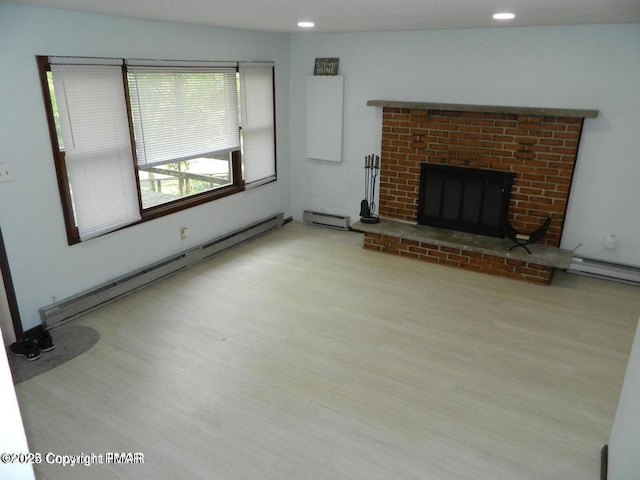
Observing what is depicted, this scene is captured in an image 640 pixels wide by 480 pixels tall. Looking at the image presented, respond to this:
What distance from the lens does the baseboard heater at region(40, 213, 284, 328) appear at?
355cm

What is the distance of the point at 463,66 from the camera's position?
15.2ft

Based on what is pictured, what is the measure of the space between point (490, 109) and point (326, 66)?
194 centimetres

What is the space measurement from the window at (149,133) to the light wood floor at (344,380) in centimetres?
87

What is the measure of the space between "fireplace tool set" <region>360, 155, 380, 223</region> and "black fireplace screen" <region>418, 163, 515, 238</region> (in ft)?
1.79

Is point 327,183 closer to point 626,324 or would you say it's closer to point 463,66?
point 463,66

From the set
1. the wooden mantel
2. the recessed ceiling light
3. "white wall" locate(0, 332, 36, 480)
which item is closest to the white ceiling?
the recessed ceiling light

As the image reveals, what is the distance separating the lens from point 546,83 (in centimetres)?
432

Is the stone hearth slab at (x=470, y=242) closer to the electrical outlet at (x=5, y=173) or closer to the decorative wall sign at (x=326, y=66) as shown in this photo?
the decorative wall sign at (x=326, y=66)

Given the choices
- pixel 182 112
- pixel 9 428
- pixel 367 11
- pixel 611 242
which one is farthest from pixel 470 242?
pixel 9 428

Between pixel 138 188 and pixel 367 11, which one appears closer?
pixel 367 11

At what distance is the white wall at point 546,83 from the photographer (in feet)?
13.4

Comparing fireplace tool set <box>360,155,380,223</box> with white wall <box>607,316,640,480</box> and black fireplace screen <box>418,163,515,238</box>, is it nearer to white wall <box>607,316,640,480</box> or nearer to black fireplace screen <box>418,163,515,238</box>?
black fireplace screen <box>418,163,515,238</box>

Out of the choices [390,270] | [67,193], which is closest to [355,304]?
[390,270]
